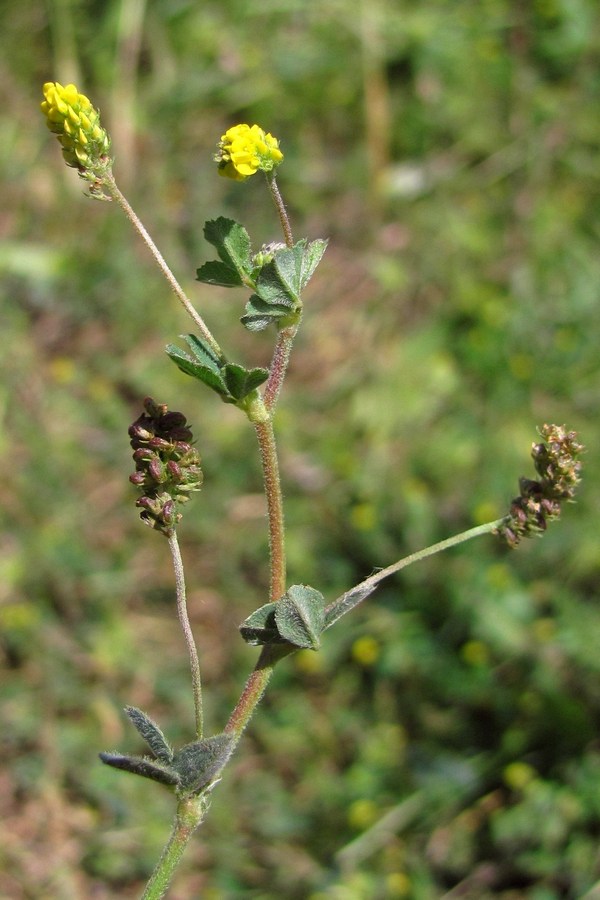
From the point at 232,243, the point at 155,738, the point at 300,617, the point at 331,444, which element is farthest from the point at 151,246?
the point at 331,444

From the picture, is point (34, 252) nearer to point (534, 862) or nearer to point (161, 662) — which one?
point (161, 662)

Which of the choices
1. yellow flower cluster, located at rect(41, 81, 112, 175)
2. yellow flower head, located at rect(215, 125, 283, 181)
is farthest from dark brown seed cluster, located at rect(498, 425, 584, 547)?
yellow flower cluster, located at rect(41, 81, 112, 175)

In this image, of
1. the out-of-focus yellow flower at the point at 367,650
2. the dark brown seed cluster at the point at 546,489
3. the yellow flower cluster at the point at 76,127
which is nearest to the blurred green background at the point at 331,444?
the out-of-focus yellow flower at the point at 367,650

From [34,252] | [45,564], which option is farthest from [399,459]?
[34,252]

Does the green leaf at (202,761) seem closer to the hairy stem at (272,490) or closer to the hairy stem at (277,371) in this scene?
the hairy stem at (272,490)

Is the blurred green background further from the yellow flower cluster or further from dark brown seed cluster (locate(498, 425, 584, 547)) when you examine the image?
the yellow flower cluster

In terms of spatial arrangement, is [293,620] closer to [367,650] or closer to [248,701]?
[248,701]
